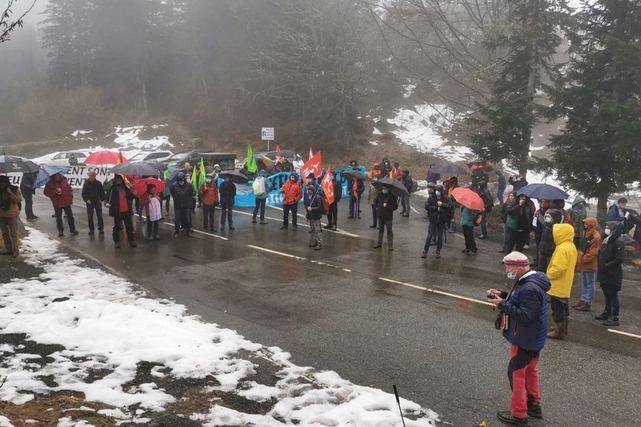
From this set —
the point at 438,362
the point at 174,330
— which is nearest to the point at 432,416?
the point at 438,362

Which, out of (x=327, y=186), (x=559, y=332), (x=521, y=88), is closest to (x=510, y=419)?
(x=559, y=332)

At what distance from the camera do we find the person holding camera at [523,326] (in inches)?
189

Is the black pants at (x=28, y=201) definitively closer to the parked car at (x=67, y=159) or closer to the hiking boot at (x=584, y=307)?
the hiking boot at (x=584, y=307)

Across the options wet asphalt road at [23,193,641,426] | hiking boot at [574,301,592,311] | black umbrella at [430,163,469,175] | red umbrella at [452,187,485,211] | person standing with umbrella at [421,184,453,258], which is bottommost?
wet asphalt road at [23,193,641,426]

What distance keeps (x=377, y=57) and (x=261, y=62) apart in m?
11.1

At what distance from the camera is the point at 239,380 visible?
18.3 feet

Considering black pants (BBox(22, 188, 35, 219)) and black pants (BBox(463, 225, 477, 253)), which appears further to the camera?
black pants (BBox(22, 188, 35, 219))

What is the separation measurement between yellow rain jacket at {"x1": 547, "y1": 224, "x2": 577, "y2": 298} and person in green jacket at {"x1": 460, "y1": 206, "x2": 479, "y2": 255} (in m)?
5.93

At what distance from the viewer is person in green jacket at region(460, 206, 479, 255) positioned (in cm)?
1304

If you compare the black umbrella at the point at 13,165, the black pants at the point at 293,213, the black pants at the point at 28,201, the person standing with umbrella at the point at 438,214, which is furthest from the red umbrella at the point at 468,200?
the black pants at the point at 28,201

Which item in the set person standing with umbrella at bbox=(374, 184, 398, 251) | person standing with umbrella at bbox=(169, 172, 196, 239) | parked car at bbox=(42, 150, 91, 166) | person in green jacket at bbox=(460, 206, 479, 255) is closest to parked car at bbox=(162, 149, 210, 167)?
parked car at bbox=(42, 150, 91, 166)

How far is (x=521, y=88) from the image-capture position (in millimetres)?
20562

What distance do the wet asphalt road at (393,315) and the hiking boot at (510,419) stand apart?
0.10 metres

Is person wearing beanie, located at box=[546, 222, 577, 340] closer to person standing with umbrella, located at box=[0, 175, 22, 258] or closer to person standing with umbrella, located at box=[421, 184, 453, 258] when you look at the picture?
person standing with umbrella, located at box=[421, 184, 453, 258]
